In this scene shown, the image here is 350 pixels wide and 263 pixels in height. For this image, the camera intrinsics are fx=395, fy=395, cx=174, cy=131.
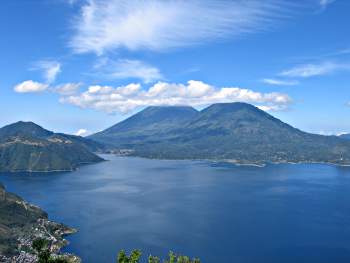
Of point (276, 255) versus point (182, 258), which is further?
point (276, 255)

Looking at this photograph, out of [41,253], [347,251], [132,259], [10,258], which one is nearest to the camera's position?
[41,253]

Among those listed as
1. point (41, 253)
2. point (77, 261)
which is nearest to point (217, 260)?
point (77, 261)

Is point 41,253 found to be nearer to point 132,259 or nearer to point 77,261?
point 132,259

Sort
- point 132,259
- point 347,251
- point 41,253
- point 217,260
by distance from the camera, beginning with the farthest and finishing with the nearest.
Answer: point 347,251
point 217,260
point 132,259
point 41,253

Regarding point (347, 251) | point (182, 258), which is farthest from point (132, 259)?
point (347, 251)

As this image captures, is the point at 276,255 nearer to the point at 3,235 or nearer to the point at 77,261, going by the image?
the point at 77,261

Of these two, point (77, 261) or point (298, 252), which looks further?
point (298, 252)

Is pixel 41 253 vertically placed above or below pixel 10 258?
above

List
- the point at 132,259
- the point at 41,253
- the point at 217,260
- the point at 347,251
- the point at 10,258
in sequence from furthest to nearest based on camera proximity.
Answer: the point at 347,251
the point at 217,260
the point at 10,258
the point at 132,259
the point at 41,253

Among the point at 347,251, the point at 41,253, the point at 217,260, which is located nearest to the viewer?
the point at 41,253
